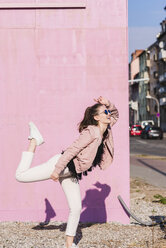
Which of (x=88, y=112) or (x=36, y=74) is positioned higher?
(x=36, y=74)

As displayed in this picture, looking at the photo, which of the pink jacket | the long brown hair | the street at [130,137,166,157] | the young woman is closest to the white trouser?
the young woman

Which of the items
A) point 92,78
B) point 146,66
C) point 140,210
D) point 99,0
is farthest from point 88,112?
point 146,66

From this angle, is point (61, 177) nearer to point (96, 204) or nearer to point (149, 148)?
point (96, 204)

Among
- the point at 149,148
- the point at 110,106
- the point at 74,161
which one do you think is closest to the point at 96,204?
the point at 110,106

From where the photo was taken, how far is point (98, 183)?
6.38m

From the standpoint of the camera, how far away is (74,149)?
4449mm

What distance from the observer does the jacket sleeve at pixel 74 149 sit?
440cm

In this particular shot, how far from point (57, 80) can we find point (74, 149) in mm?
2120

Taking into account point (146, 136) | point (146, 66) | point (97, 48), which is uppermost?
point (146, 66)

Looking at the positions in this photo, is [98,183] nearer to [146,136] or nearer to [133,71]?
[146,136]

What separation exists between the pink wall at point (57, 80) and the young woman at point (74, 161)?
Answer: 1.55m

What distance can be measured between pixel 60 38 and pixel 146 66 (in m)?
80.8

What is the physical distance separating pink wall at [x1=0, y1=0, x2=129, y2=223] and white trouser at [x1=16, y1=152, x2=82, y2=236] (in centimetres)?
169

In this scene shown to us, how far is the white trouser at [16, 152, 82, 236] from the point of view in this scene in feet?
15.0
